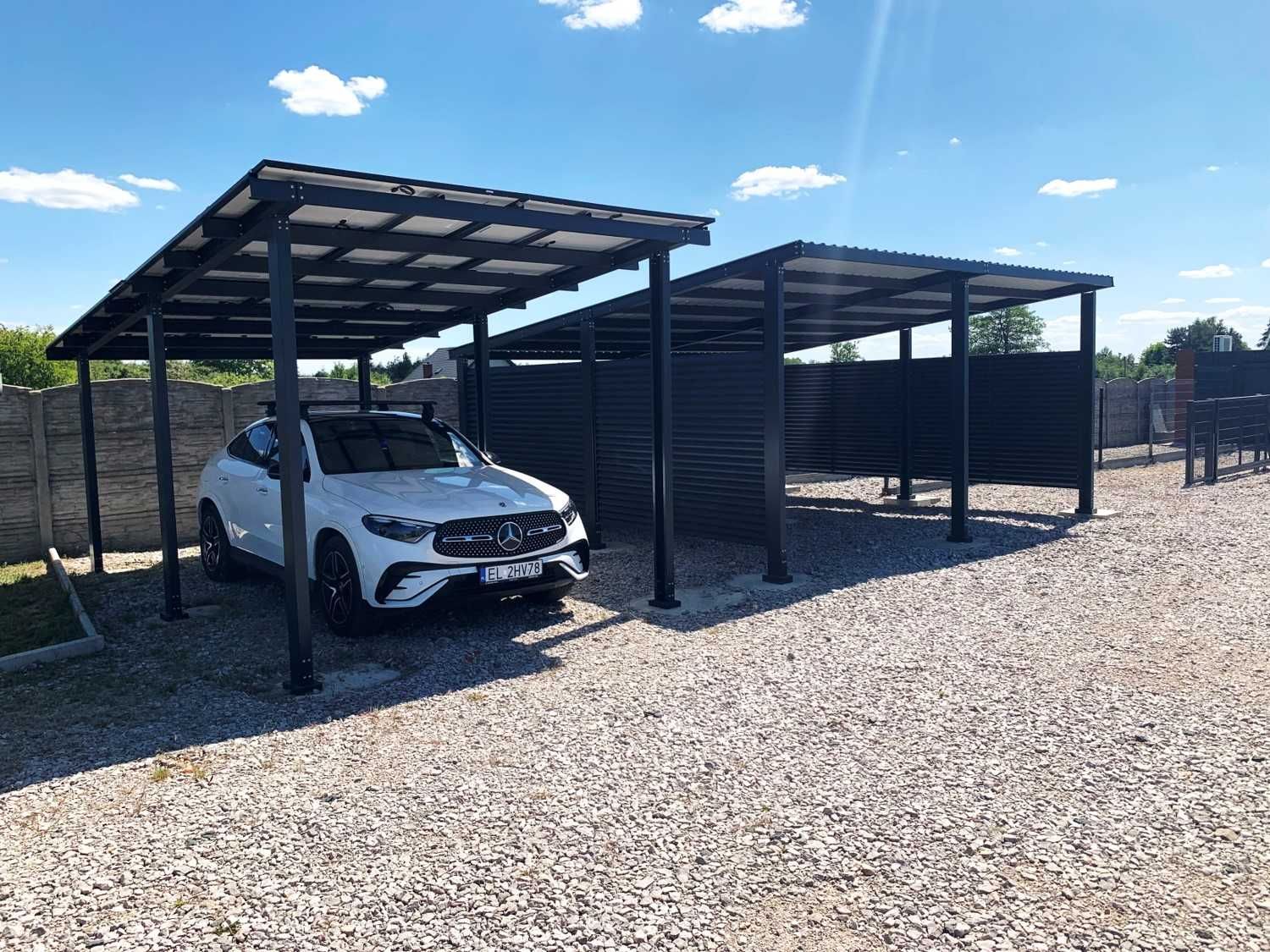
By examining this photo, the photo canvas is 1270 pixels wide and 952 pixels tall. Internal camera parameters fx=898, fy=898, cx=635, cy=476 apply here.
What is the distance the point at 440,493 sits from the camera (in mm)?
6734

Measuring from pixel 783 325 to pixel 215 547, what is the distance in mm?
6145

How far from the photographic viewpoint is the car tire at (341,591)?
644cm

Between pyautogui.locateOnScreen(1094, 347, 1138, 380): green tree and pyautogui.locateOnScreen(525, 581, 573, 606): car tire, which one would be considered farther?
A: pyautogui.locateOnScreen(1094, 347, 1138, 380): green tree

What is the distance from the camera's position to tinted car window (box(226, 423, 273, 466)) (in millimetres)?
8195

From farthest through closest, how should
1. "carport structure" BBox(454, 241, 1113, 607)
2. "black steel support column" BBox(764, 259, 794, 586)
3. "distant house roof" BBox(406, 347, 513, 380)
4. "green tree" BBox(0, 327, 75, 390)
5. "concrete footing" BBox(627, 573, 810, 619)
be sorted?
"distant house roof" BBox(406, 347, 513, 380), "green tree" BBox(0, 327, 75, 390), "black steel support column" BBox(764, 259, 794, 586), "carport structure" BBox(454, 241, 1113, 607), "concrete footing" BBox(627, 573, 810, 619)

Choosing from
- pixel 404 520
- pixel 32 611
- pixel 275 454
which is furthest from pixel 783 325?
pixel 32 611

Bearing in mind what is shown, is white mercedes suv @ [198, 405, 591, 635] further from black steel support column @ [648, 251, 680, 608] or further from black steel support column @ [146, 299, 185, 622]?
black steel support column @ [648, 251, 680, 608]

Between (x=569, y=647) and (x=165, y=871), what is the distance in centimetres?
331

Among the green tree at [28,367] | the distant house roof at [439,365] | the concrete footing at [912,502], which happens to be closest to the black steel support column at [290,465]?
the concrete footing at [912,502]

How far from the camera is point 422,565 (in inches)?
246

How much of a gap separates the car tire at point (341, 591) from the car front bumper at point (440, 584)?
24 centimetres

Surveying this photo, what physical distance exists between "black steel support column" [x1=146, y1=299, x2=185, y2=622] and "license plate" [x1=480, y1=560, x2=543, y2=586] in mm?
2936

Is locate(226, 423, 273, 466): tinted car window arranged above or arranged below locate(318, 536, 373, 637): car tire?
above

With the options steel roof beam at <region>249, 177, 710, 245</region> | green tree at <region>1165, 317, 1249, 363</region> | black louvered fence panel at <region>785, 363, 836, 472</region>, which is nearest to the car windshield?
steel roof beam at <region>249, 177, 710, 245</region>
